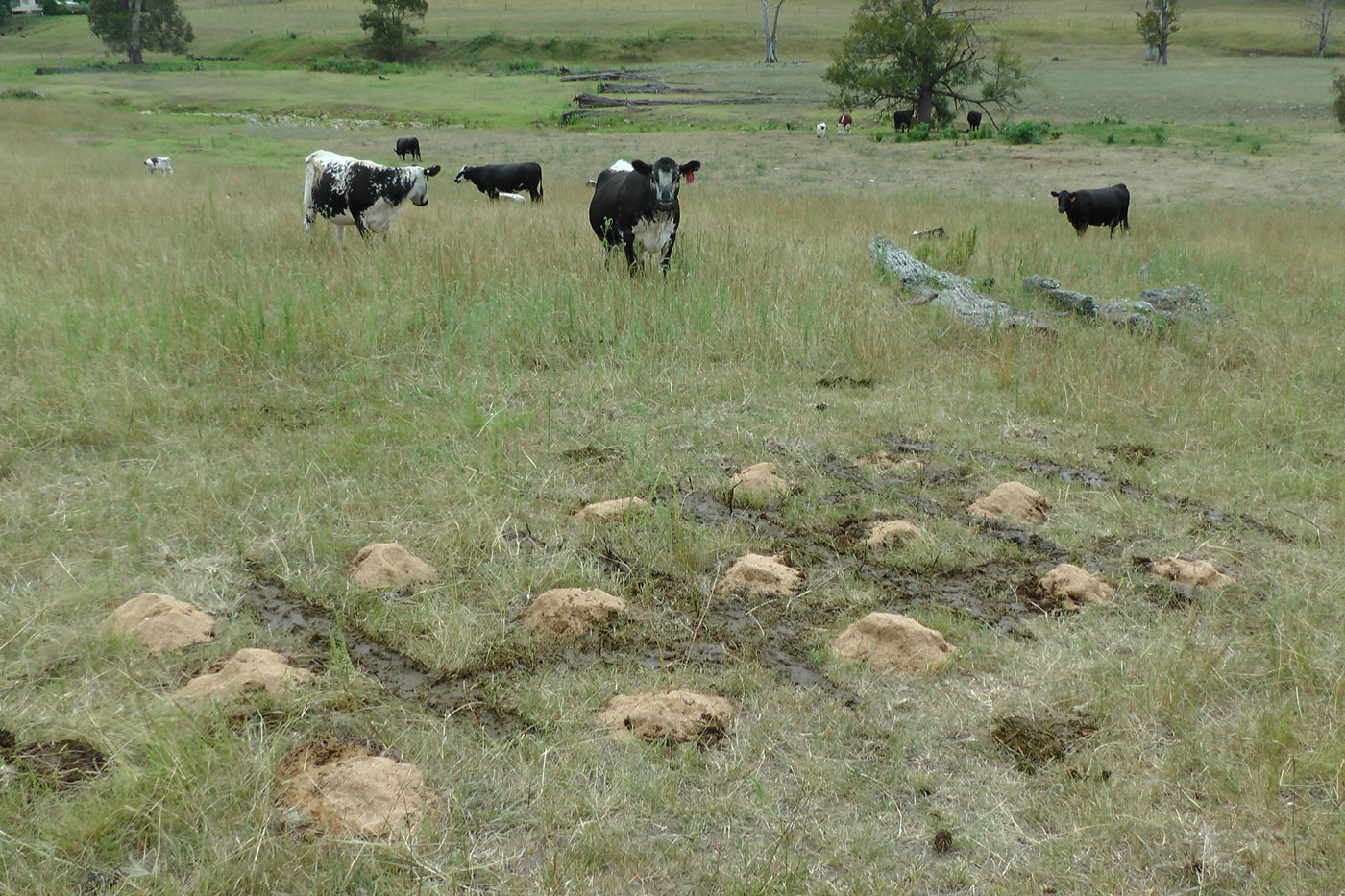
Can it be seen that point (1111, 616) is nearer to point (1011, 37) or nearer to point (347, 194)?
point (347, 194)

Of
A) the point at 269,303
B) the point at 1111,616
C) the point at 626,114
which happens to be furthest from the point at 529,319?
the point at 626,114

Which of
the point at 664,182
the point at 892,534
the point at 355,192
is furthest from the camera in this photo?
the point at 355,192

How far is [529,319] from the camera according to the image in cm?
768

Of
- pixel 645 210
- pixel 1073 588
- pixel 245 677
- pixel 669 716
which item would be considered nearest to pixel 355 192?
pixel 645 210

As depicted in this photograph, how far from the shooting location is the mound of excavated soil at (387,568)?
4266 millimetres

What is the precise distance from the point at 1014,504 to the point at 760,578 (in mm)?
1543

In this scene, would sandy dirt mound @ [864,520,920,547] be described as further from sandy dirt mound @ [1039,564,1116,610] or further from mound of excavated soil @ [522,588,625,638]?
mound of excavated soil @ [522,588,625,638]

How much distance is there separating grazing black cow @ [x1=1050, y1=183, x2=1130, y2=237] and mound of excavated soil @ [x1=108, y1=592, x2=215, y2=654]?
1296 centimetres

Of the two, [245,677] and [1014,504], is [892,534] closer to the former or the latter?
[1014,504]

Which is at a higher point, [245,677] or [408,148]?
[408,148]

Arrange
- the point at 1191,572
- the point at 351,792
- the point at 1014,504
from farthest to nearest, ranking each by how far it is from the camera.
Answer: the point at 1014,504
the point at 1191,572
the point at 351,792

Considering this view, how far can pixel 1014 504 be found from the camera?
17.0 ft


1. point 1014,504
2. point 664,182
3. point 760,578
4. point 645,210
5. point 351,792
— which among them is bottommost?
point 351,792

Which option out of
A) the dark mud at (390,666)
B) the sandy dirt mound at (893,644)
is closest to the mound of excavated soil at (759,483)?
the sandy dirt mound at (893,644)
